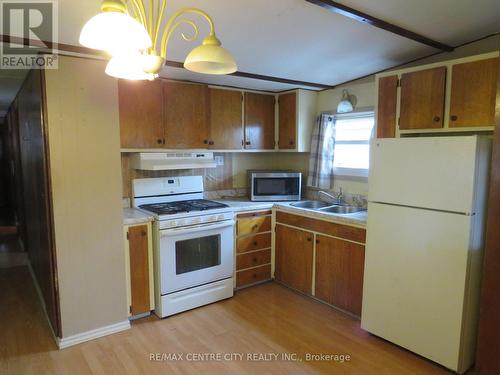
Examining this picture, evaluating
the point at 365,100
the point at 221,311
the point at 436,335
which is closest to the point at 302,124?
the point at 365,100

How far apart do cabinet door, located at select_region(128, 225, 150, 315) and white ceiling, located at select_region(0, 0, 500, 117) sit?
139 cm

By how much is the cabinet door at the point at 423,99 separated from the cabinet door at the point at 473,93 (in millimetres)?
79

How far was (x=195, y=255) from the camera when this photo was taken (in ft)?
10.0

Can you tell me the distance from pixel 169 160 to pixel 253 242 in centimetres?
116

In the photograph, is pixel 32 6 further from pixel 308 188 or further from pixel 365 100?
pixel 308 188

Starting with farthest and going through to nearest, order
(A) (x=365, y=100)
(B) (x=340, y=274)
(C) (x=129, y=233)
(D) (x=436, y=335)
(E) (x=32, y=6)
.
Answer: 1. (A) (x=365, y=100)
2. (B) (x=340, y=274)
3. (C) (x=129, y=233)
4. (D) (x=436, y=335)
5. (E) (x=32, y=6)

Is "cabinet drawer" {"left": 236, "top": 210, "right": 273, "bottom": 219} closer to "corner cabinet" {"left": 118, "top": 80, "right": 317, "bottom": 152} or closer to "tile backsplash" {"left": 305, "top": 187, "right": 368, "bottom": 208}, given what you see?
"tile backsplash" {"left": 305, "top": 187, "right": 368, "bottom": 208}

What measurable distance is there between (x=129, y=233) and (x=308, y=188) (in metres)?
2.06

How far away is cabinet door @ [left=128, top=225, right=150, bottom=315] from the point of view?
9.05ft

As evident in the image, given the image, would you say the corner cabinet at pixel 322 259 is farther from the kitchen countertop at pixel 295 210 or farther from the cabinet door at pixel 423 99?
the cabinet door at pixel 423 99

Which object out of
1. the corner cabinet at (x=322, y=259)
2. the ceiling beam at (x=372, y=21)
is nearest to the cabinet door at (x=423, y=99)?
the ceiling beam at (x=372, y=21)

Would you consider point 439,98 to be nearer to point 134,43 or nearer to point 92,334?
point 134,43

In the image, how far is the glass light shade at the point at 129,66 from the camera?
127 centimetres

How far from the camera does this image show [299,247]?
331cm
